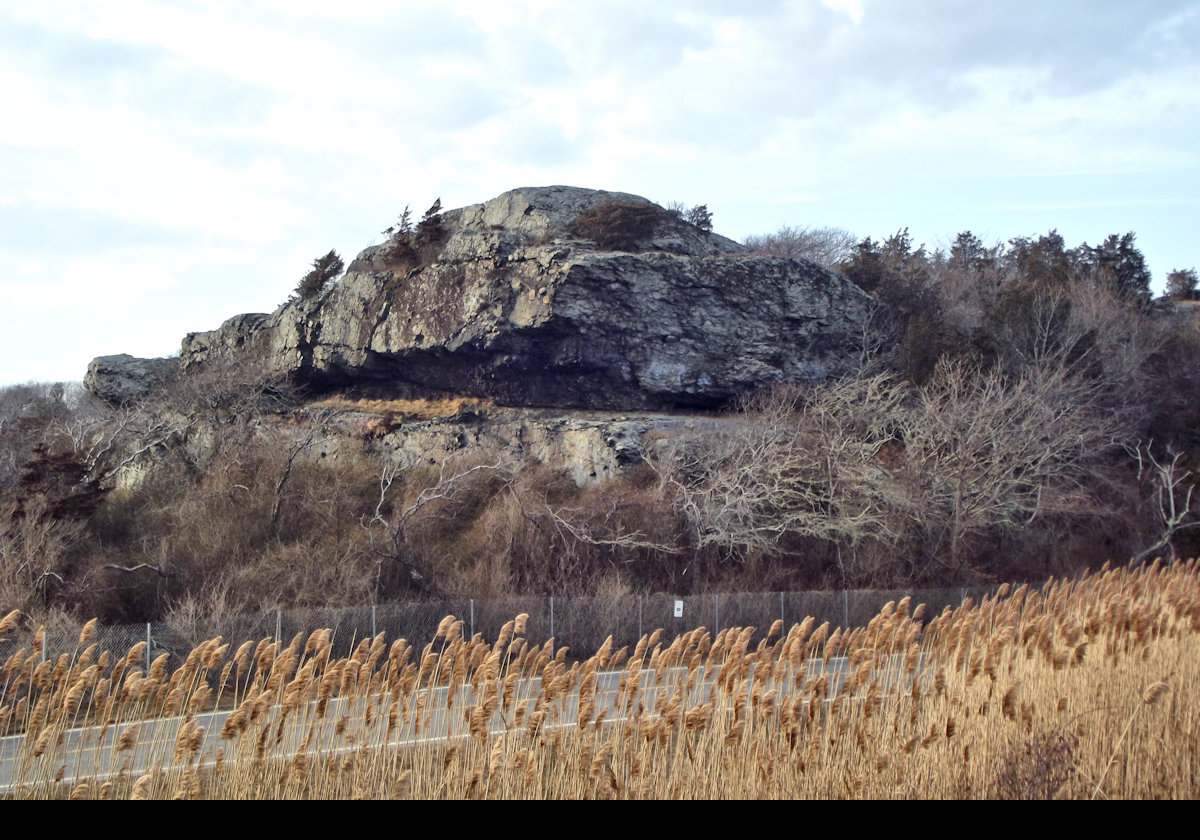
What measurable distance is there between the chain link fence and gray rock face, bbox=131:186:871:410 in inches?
357

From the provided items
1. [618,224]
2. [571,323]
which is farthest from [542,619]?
[618,224]

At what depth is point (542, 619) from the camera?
1952 cm

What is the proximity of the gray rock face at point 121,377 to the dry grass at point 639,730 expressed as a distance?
2736 centimetres

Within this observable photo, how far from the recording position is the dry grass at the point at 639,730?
6.08 m

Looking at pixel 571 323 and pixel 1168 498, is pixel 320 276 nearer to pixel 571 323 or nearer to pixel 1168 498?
pixel 571 323

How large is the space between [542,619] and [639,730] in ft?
43.0

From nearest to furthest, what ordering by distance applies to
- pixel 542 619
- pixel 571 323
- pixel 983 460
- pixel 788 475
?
pixel 542 619
pixel 788 475
pixel 983 460
pixel 571 323

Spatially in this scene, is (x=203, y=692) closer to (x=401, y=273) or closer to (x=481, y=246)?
(x=481, y=246)

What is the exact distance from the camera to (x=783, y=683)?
7.69 meters

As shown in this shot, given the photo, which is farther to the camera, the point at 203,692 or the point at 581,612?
the point at 581,612

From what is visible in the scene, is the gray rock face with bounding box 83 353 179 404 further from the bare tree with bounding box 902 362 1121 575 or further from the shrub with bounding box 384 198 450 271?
the bare tree with bounding box 902 362 1121 575

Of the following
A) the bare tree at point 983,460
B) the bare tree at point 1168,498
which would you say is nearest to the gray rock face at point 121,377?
the bare tree at point 983,460

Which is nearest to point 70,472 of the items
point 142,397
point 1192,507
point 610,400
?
point 142,397

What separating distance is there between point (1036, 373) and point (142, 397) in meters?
28.8
